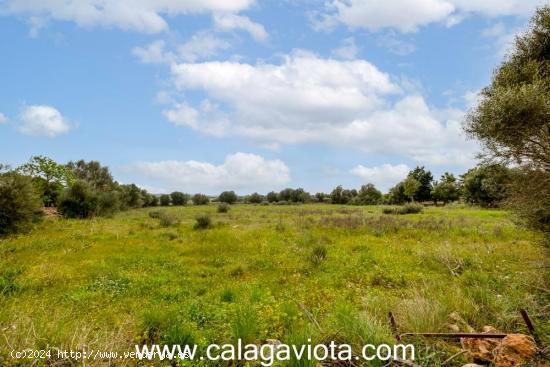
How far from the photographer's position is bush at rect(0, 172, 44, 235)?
70.3 ft

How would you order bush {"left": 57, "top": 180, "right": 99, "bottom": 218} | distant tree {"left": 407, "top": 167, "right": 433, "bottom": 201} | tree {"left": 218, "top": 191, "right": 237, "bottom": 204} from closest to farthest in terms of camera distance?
bush {"left": 57, "top": 180, "right": 99, "bottom": 218}
distant tree {"left": 407, "top": 167, "right": 433, "bottom": 201}
tree {"left": 218, "top": 191, "right": 237, "bottom": 204}

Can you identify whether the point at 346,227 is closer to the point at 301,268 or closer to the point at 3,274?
the point at 301,268

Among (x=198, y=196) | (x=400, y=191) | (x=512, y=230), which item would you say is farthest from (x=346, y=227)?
(x=198, y=196)

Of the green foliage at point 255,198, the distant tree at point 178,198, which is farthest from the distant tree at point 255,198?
the distant tree at point 178,198

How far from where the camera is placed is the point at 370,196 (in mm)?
90188

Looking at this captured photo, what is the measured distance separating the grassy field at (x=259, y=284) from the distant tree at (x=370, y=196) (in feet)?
211

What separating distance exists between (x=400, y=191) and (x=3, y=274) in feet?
273

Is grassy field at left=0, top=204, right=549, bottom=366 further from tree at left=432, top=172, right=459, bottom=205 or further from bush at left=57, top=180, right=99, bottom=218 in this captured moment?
tree at left=432, top=172, right=459, bottom=205

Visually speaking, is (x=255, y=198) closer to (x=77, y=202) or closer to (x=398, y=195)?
(x=398, y=195)

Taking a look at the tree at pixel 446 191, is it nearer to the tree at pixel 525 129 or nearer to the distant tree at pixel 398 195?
the distant tree at pixel 398 195

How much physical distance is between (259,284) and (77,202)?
28.2m

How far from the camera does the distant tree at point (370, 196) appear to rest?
87.9 m

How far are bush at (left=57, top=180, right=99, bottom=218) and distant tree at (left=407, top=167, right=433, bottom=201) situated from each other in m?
71.7

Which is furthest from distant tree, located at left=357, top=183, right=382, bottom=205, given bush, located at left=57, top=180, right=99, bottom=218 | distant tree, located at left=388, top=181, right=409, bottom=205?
bush, located at left=57, top=180, right=99, bottom=218
